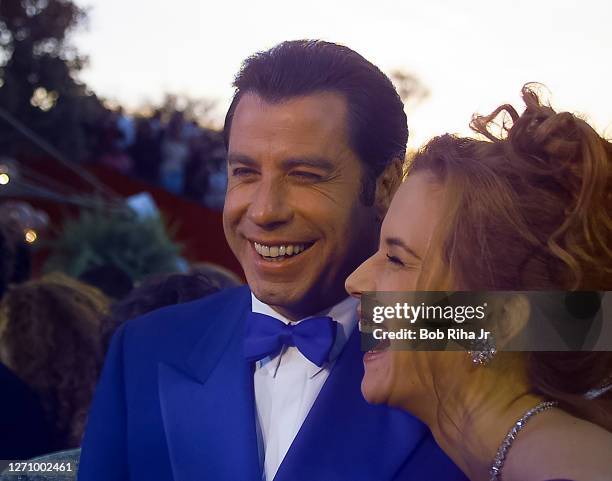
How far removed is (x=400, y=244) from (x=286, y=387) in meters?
0.47

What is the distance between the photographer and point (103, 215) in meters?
5.54

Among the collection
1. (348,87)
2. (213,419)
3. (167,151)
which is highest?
(167,151)

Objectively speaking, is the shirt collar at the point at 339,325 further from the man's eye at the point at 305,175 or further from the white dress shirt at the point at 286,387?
the man's eye at the point at 305,175

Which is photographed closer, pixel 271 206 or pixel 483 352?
pixel 483 352

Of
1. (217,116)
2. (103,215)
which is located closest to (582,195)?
(103,215)

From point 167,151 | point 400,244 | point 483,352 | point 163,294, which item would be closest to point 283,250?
point 400,244

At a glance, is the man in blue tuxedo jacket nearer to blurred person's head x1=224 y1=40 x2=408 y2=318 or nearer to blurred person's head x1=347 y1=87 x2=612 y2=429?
blurred person's head x1=224 y1=40 x2=408 y2=318

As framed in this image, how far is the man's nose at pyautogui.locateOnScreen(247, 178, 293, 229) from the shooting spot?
5.09ft

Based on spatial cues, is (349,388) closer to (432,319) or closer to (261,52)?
(432,319)

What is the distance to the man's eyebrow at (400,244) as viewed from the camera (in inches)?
51.9

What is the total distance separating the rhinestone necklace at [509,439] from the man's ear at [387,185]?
1.69 feet

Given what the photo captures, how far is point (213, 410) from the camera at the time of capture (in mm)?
1669

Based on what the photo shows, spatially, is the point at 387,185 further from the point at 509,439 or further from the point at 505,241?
the point at 509,439

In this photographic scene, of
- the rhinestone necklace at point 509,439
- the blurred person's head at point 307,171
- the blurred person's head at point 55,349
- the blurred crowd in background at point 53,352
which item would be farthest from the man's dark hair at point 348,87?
the blurred person's head at point 55,349
